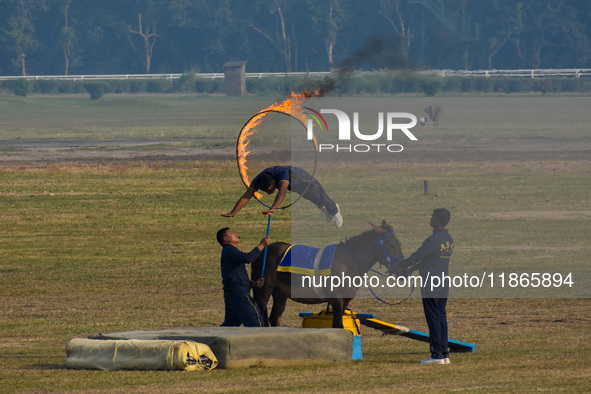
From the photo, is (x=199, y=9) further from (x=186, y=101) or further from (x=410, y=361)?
(x=410, y=361)

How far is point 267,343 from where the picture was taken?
48.1ft

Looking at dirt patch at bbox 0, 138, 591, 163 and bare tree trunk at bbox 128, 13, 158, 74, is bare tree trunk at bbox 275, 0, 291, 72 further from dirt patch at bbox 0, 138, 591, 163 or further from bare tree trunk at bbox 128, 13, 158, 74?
dirt patch at bbox 0, 138, 591, 163

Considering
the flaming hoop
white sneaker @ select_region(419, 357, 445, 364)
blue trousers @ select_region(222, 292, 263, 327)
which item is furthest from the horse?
the flaming hoop

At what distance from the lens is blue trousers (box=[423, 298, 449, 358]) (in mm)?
15180

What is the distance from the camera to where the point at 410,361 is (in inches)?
620

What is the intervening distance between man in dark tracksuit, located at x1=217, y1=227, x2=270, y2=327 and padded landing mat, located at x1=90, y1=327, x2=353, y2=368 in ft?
2.07

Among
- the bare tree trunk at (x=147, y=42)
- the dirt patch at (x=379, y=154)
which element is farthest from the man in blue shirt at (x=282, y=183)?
the bare tree trunk at (x=147, y=42)

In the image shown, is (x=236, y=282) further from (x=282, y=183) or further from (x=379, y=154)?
(x=379, y=154)

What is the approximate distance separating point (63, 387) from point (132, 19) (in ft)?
445

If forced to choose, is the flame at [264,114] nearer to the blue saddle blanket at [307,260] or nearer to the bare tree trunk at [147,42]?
the blue saddle blanket at [307,260]

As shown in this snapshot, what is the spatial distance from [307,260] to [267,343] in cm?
185

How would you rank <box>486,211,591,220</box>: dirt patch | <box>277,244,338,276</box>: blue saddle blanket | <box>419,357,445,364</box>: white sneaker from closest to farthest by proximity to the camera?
<box>419,357,445,364</box>: white sneaker < <box>277,244,338,276</box>: blue saddle blanket < <box>486,211,591,220</box>: dirt patch

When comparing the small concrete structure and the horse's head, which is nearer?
the horse's head

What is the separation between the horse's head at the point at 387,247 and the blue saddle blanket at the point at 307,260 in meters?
0.72
